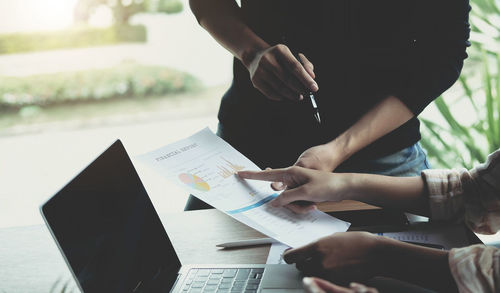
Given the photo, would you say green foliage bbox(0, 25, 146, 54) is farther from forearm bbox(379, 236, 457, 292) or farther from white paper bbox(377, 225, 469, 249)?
forearm bbox(379, 236, 457, 292)

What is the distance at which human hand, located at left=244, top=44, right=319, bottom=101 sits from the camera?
1.11 meters

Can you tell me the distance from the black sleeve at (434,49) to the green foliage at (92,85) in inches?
230

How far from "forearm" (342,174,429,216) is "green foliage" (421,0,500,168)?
122 cm

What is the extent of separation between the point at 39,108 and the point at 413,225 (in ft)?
22.4

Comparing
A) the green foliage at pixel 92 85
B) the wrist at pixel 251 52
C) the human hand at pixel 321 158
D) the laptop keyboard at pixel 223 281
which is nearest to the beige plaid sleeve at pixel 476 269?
the laptop keyboard at pixel 223 281

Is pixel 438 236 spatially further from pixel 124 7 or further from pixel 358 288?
pixel 124 7

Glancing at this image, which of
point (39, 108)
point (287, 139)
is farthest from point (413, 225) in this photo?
point (39, 108)

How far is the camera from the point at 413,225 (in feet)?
3.42

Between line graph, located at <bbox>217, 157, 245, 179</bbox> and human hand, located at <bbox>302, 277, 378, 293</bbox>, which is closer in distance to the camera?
human hand, located at <bbox>302, 277, 378, 293</bbox>

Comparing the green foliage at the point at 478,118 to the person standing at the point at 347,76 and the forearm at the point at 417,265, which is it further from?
the forearm at the point at 417,265

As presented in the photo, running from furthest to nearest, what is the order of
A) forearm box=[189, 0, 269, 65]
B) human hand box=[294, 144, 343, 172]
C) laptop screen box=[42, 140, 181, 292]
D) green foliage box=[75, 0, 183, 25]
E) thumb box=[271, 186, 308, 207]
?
green foliage box=[75, 0, 183, 25], forearm box=[189, 0, 269, 65], human hand box=[294, 144, 343, 172], thumb box=[271, 186, 308, 207], laptop screen box=[42, 140, 181, 292]

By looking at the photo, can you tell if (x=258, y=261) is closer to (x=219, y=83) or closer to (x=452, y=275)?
(x=452, y=275)

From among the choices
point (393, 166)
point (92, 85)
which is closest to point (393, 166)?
point (393, 166)

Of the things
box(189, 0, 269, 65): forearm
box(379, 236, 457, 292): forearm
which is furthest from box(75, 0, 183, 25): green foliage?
box(379, 236, 457, 292): forearm
